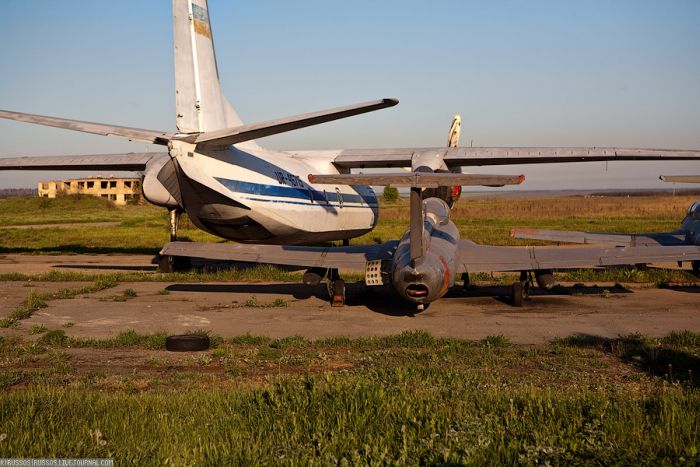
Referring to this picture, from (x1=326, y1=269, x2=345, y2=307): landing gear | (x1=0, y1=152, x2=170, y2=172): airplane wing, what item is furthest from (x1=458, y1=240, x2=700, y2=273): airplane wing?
(x1=0, y1=152, x2=170, y2=172): airplane wing

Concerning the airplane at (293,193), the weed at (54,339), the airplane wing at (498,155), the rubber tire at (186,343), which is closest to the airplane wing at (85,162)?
the airplane at (293,193)

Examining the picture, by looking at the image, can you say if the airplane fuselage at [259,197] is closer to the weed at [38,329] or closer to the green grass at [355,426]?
the weed at [38,329]

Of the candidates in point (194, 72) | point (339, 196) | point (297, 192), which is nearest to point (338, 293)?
point (297, 192)

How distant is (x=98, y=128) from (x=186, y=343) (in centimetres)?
726

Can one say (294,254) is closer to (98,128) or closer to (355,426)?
(98,128)

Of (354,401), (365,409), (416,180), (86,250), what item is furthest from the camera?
(86,250)

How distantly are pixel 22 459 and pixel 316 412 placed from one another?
284 centimetres

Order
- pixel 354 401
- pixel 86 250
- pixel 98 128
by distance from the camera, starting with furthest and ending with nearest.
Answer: pixel 86 250 → pixel 98 128 → pixel 354 401

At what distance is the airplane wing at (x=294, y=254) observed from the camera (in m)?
18.1

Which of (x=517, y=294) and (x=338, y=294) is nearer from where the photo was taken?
(x=517, y=294)

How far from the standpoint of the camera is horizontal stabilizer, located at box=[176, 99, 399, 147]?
14.7 meters

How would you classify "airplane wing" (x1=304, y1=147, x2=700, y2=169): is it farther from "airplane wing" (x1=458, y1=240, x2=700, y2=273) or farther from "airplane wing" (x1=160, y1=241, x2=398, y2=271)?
"airplane wing" (x1=160, y1=241, x2=398, y2=271)

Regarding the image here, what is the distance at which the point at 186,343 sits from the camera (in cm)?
1223

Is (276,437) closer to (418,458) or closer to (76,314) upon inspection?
(418,458)
